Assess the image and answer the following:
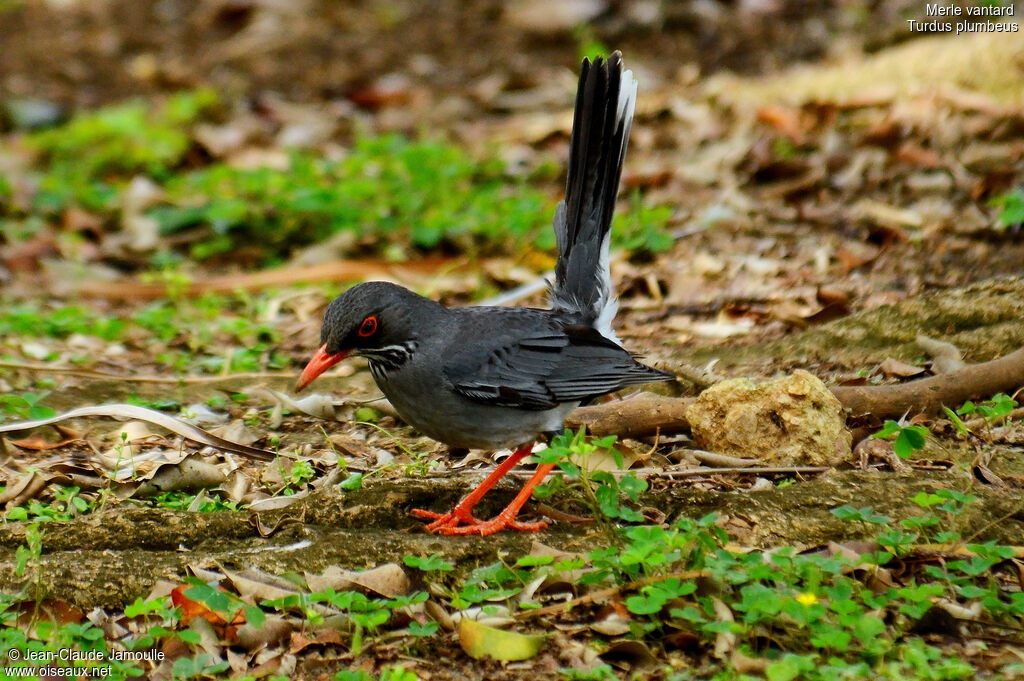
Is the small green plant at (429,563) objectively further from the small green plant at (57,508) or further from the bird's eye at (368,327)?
the small green plant at (57,508)

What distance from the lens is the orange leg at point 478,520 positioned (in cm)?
414

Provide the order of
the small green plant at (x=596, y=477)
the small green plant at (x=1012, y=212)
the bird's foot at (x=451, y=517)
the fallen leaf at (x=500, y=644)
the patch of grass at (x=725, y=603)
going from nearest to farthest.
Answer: the patch of grass at (x=725, y=603) < the fallen leaf at (x=500, y=644) < the small green plant at (x=596, y=477) < the bird's foot at (x=451, y=517) < the small green plant at (x=1012, y=212)

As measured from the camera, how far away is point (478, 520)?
436 centimetres

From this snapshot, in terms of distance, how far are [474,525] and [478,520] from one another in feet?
0.39

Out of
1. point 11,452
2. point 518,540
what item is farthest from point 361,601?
point 11,452

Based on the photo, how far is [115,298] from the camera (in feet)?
25.1

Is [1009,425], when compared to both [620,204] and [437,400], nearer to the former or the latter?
[437,400]

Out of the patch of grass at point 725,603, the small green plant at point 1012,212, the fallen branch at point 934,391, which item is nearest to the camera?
the patch of grass at point 725,603

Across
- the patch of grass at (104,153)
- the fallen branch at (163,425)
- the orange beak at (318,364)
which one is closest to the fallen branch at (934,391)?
the orange beak at (318,364)

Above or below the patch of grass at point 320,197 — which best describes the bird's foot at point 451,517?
below

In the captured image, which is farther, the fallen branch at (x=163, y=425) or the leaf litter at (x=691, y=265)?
the fallen branch at (x=163, y=425)

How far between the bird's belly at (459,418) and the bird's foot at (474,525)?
1.02ft

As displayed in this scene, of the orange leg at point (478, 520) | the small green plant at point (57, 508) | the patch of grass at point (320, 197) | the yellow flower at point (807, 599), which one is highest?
the patch of grass at point (320, 197)

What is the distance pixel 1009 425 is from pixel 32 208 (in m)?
7.79
